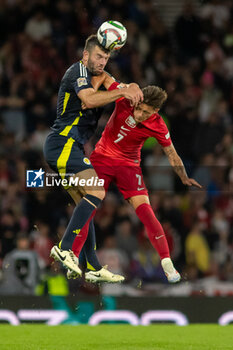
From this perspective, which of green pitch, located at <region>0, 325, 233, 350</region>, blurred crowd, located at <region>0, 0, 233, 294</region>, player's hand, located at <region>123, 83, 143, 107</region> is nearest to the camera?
player's hand, located at <region>123, 83, 143, 107</region>

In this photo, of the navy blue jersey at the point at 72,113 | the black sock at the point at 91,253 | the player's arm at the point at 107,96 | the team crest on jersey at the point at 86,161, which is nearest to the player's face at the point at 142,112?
the player's arm at the point at 107,96

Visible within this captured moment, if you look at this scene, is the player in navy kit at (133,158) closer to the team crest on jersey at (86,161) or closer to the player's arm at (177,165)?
the player's arm at (177,165)

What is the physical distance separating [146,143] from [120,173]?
8.74ft

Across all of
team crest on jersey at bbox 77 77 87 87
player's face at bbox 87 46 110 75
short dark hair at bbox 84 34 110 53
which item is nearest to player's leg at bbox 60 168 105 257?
team crest on jersey at bbox 77 77 87 87

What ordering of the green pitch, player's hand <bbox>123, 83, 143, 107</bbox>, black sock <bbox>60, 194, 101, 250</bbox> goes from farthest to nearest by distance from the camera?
the green pitch < black sock <bbox>60, 194, 101, 250</bbox> < player's hand <bbox>123, 83, 143, 107</bbox>

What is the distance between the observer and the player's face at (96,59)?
838cm

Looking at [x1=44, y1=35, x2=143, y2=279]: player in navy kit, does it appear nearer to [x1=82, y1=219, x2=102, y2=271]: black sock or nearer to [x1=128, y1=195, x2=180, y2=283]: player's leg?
[x1=82, y1=219, x2=102, y2=271]: black sock

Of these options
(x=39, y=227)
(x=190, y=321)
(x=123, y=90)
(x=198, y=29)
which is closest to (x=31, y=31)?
(x=198, y=29)

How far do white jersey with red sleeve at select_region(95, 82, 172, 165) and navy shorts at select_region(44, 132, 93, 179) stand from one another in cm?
46

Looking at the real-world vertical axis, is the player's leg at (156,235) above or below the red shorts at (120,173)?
below

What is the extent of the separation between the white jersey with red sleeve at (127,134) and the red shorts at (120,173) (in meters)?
0.05

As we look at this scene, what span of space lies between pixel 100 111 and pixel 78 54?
15.8 feet

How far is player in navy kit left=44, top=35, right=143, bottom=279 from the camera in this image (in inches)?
330

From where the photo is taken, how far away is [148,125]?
28.8ft
